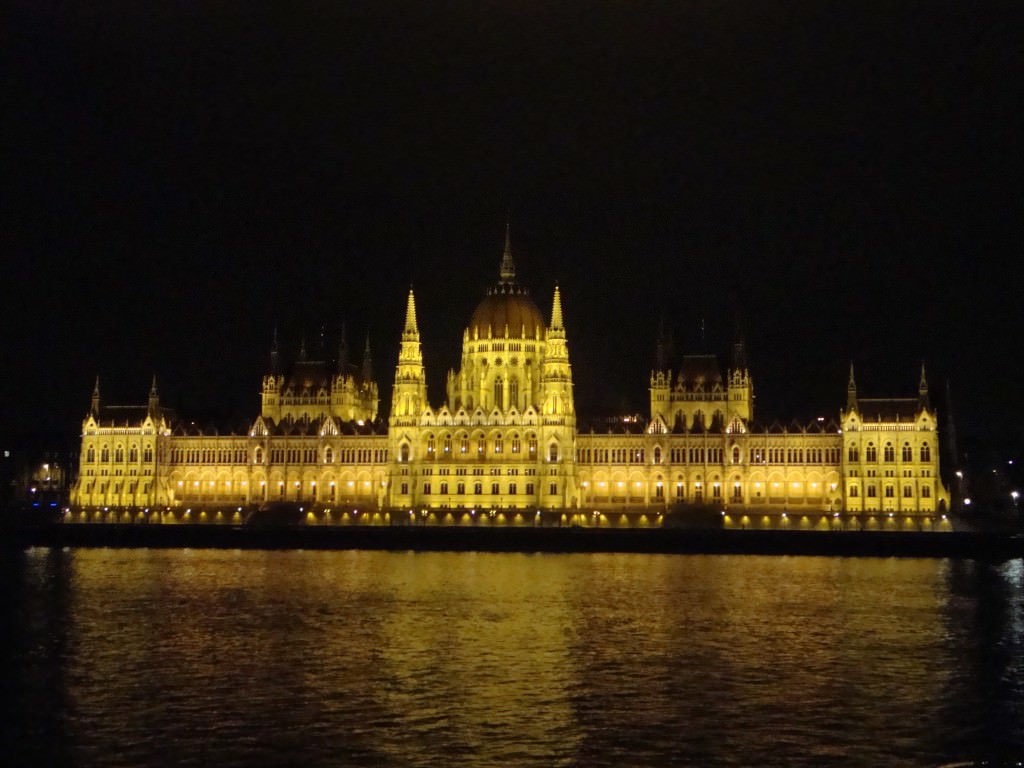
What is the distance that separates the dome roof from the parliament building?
0.16 meters

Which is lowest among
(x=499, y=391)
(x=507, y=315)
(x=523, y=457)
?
(x=523, y=457)

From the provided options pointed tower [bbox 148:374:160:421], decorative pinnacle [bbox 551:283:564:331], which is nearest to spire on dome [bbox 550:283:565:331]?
decorative pinnacle [bbox 551:283:564:331]

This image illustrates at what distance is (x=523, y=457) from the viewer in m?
125

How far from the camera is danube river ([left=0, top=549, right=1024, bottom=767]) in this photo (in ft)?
113

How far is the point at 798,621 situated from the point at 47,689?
93.9 feet

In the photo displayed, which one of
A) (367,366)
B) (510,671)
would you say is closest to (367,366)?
(367,366)

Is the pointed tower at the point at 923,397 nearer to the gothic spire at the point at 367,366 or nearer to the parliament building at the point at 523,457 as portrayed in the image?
the parliament building at the point at 523,457

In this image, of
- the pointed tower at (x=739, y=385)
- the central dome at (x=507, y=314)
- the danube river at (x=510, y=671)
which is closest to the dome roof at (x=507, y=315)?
the central dome at (x=507, y=314)

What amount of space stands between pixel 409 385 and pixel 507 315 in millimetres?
11382

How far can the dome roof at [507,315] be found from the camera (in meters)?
133

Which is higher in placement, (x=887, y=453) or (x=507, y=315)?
(x=507, y=315)

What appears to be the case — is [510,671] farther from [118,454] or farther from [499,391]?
[118,454]

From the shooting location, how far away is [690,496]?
414 feet

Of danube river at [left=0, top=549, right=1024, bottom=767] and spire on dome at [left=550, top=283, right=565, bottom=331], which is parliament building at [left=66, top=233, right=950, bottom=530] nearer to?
spire on dome at [left=550, top=283, right=565, bottom=331]
